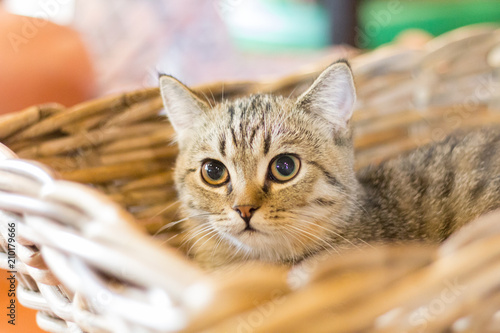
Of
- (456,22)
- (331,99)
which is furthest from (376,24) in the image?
(331,99)

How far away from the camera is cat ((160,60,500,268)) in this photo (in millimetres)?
939

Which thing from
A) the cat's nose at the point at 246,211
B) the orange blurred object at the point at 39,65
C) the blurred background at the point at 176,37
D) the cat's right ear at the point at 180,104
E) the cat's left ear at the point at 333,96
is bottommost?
the cat's nose at the point at 246,211

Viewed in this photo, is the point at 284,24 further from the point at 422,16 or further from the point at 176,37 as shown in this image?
the point at 176,37

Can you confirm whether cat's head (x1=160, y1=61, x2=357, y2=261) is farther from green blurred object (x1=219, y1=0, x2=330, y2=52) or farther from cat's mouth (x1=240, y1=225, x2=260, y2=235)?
green blurred object (x1=219, y1=0, x2=330, y2=52)

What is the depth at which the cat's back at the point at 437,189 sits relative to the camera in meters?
1.05

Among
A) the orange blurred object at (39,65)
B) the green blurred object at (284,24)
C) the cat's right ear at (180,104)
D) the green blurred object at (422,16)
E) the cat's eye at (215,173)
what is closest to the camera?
the cat's eye at (215,173)

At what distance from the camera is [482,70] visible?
5.42ft

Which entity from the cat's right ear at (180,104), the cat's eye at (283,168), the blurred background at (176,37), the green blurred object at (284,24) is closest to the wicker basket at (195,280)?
the cat's eye at (283,168)

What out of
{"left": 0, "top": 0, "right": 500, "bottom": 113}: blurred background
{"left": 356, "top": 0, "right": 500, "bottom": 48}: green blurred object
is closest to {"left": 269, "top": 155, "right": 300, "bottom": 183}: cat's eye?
{"left": 0, "top": 0, "right": 500, "bottom": 113}: blurred background

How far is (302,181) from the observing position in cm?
97

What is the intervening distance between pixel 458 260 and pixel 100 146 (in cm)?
103

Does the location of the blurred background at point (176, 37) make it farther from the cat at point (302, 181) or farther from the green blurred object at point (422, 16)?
the cat at point (302, 181)

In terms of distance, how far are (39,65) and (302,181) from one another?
3.71ft

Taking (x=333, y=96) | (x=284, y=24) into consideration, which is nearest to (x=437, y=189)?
(x=333, y=96)
